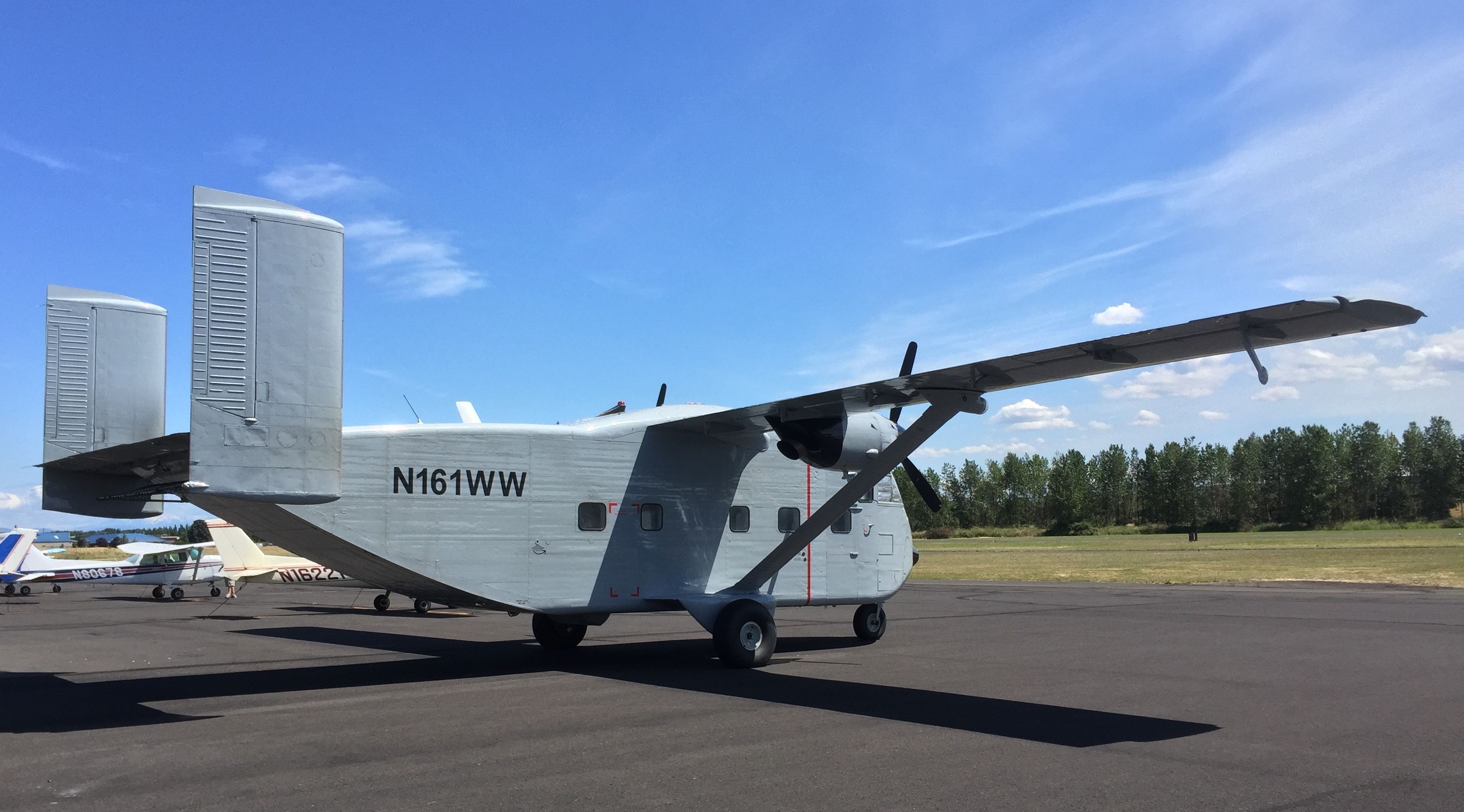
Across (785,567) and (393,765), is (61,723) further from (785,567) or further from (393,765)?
(785,567)

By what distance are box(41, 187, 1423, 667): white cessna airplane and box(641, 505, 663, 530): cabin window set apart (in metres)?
0.03

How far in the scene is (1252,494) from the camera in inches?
4882

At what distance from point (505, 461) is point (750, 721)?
507cm

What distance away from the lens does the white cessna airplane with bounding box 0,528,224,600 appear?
34.8 m

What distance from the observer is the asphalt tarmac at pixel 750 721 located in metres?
6.59

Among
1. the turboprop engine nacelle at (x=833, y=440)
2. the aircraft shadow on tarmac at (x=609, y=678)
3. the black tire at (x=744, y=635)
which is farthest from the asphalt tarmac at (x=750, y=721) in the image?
the turboprop engine nacelle at (x=833, y=440)

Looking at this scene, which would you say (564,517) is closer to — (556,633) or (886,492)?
(556,633)

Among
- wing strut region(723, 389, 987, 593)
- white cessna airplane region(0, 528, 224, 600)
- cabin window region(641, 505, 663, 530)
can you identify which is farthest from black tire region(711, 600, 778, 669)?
white cessna airplane region(0, 528, 224, 600)

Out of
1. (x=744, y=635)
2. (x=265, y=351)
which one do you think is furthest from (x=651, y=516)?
(x=265, y=351)

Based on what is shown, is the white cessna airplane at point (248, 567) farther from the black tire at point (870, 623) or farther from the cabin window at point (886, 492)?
the cabin window at point (886, 492)

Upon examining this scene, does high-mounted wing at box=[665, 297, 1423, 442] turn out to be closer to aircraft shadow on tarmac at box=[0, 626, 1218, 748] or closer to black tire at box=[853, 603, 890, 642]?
aircraft shadow on tarmac at box=[0, 626, 1218, 748]

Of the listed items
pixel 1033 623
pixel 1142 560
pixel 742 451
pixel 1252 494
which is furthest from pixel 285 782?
pixel 1252 494

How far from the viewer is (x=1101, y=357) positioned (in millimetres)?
10633

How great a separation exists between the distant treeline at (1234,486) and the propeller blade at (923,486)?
322 feet
